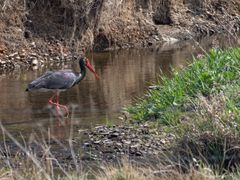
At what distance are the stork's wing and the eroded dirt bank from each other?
443cm

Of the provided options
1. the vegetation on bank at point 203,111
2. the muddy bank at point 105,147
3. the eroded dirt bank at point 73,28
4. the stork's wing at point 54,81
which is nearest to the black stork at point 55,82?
the stork's wing at point 54,81

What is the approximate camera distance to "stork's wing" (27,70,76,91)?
43.8 ft

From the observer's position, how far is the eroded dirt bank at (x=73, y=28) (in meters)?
18.9

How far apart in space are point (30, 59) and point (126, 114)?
279 inches

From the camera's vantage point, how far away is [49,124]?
11.5m

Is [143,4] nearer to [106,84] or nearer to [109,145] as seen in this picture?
[106,84]

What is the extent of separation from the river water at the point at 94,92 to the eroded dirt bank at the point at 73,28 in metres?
0.65

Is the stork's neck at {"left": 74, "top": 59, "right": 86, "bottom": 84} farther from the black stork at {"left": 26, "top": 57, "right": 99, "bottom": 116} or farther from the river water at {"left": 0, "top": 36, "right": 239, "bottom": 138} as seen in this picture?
the river water at {"left": 0, "top": 36, "right": 239, "bottom": 138}

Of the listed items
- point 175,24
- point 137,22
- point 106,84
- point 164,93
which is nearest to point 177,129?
point 164,93

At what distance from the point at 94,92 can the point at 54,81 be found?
113 centimetres

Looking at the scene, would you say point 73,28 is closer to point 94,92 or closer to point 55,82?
point 94,92

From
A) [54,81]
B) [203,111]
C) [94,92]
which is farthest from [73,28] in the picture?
[203,111]

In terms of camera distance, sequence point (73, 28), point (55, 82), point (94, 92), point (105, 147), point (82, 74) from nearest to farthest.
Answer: point (105, 147), point (55, 82), point (82, 74), point (94, 92), point (73, 28)

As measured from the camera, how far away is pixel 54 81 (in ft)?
44.2
